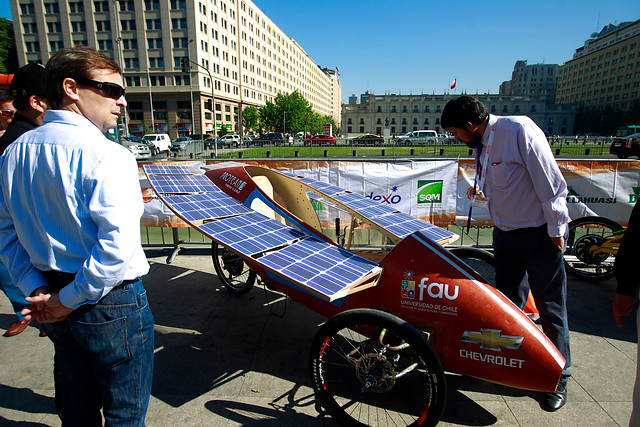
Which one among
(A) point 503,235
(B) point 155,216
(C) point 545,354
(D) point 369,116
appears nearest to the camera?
(C) point 545,354

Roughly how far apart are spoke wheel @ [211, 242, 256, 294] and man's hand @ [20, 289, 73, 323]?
277 cm

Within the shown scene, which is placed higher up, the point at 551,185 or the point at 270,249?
the point at 551,185

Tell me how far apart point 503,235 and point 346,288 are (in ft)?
4.86

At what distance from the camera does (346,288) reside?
7.12 feet

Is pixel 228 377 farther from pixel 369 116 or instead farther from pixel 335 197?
pixel 369 116

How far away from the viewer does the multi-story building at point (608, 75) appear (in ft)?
330

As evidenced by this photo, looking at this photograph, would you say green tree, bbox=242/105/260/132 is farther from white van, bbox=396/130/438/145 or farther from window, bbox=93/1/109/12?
white van, bbox=396/130/438/145

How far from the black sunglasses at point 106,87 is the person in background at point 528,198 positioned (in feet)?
7.39

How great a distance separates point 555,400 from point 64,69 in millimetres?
3518

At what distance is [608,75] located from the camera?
4387 inches

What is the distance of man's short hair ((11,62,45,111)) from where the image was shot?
8.71ft

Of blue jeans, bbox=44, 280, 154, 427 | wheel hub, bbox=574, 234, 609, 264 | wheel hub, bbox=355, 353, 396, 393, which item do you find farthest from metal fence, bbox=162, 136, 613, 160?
blue jeans, bbox=44, 280, 154, 427

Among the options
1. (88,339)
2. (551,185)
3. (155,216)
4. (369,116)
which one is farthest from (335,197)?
(369,116)

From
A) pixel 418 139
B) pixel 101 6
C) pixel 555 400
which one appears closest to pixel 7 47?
pixel 101 6
